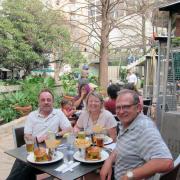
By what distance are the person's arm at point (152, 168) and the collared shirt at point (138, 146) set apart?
0.04 metres

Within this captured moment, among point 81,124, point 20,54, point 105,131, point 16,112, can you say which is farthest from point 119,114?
point 20,54

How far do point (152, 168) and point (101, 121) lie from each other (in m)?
1.84

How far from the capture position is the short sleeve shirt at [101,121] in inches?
151

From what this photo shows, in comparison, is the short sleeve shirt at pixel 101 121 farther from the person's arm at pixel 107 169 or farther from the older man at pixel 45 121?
the person's arm at pixel 107 169

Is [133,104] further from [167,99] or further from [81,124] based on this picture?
[167,99]

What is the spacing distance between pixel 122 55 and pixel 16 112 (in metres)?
20.0

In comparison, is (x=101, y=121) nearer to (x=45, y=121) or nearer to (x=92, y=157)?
(x=45, y=121)

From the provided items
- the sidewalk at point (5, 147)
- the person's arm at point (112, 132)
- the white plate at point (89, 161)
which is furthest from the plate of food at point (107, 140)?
the sidewalk at point (5, 147)

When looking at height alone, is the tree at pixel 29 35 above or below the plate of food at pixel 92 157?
above

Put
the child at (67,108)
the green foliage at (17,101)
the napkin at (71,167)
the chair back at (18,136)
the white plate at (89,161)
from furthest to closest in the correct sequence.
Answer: the green foliage at (17,101) → the child at (67,108) → the chair back at (18,136) → the white plate at (89,161) → the napkin at (71,167)

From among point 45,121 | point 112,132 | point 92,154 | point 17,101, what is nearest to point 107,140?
point 112,132

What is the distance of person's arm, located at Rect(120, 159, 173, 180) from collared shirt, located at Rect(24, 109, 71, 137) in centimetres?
187

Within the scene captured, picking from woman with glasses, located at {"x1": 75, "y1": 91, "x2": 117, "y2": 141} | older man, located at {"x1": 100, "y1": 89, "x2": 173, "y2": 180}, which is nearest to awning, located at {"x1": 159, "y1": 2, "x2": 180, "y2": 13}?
woman with glasses, located at {"x1": 75, "y1": 91, "x2": 117, "y2": 141}

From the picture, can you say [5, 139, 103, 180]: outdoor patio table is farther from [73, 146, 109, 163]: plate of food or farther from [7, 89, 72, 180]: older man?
[7, 89, 72, 180]: older man
